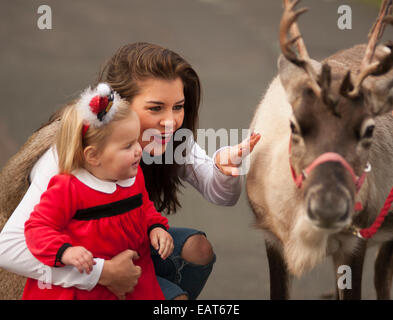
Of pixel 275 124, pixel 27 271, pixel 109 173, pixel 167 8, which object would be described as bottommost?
pixel 27 271

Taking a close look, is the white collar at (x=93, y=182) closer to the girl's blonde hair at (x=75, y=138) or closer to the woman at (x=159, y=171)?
the girl's blonde hair at (x=75, y=138)

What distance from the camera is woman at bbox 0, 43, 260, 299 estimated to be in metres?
2.57

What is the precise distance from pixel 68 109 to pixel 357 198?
4.81 ft

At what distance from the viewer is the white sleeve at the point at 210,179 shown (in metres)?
3.13

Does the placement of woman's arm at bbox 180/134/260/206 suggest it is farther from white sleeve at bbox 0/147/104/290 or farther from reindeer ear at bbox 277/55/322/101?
white sleeve at bbox 0/147/104/290

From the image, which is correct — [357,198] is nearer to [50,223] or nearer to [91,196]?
[91,196]

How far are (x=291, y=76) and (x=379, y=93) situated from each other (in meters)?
0.43

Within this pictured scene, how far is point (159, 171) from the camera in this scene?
3289mm

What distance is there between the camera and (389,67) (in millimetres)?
2582

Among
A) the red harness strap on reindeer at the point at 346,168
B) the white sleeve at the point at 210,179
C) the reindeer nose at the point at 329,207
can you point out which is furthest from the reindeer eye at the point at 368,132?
the white sleeve at the point at 210,179

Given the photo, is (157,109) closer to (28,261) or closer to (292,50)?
(292,50)

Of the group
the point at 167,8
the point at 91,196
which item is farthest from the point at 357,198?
the point at 167,8

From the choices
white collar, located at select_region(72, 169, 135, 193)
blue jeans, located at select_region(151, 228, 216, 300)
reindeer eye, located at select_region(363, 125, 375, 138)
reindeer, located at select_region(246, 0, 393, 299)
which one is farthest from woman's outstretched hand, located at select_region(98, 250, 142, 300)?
reindeer eye, located at select_region(363, 125, 375, 138)

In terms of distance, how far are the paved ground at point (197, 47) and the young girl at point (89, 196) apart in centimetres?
245
